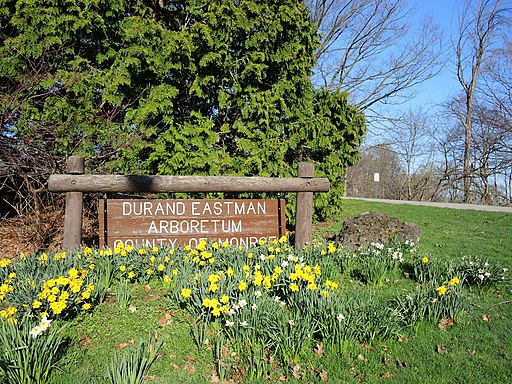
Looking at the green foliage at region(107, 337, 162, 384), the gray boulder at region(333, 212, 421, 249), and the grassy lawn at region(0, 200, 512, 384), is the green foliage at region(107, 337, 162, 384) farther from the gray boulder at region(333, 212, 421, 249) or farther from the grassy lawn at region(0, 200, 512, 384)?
the gray boulder at region(333, 212, 421, 249)

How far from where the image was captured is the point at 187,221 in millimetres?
5293

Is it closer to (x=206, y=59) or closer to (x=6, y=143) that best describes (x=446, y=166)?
(x=206, y=59)

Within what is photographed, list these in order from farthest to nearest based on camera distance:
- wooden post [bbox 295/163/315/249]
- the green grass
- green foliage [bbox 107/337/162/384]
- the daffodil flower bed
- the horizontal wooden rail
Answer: the green grass
wooden post [bbox 295/163/315/249]
the horizontal wooden rail
the daffodil flower bed
green foliage [bbox 107/337/162/384]

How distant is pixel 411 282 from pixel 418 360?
1.89 m

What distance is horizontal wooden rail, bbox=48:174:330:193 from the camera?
4828 mm

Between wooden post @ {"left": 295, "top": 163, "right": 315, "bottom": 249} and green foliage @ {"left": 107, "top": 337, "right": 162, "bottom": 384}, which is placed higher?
wooden post @ {"left": 295, "top": 163, "right": 315, "bottom": 249}

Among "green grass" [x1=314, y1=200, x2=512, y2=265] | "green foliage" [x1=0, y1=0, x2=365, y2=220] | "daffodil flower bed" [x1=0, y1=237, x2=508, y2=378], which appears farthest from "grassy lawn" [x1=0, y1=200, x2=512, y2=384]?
"green foliage" [x1=0, y1=0, x2=365, y2=220]

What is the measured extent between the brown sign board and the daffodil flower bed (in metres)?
0.58

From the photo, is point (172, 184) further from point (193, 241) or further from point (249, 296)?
point (249, 296)

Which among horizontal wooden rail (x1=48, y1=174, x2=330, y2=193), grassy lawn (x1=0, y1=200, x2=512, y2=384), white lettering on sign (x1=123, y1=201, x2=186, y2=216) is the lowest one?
grassy lawn (x1=0, y1=200, x2=512, y2=384)

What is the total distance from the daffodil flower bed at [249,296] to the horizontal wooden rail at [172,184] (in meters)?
0.91

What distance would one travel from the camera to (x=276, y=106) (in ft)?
26.9

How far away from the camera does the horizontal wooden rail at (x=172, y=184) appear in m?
4.83

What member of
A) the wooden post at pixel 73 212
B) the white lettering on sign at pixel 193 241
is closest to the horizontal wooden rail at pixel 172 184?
the wooden post at pixel 73 212
